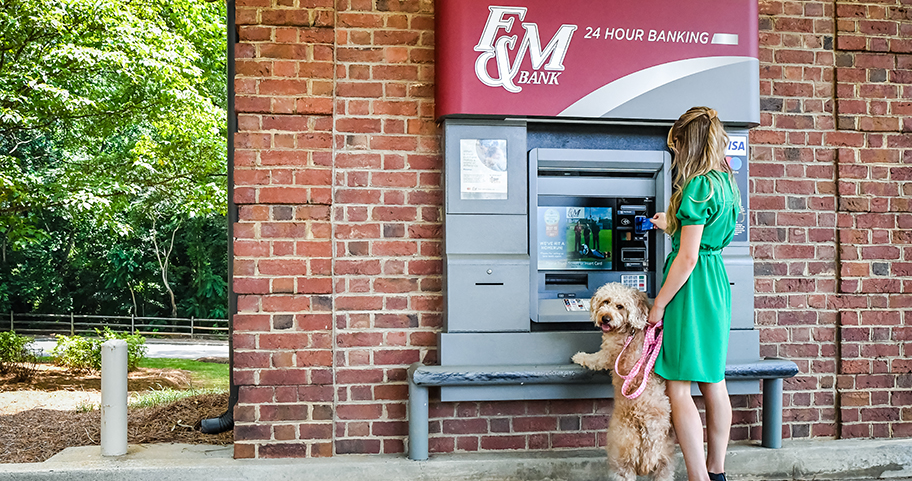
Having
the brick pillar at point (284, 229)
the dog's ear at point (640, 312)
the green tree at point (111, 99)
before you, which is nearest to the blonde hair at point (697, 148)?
the dog's ear at point (640, 312)

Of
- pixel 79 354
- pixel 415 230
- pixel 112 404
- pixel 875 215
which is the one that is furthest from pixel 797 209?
pixel 79 354

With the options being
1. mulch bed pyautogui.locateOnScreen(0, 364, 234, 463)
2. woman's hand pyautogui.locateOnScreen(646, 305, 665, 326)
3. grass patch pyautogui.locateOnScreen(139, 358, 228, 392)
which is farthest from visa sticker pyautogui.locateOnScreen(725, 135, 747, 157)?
grass patch pyautogui.locateOnScreen(139, 358, 228, 392)

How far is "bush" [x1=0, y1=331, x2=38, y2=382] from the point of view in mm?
8188

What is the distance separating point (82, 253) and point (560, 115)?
2341 centimetres

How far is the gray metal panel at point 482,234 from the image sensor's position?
362 centimetres

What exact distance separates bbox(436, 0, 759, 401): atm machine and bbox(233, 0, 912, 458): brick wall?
0.23m

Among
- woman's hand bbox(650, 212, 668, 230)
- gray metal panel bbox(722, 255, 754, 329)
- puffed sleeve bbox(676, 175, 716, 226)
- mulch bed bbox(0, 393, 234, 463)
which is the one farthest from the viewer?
mulch bed bbox(0, 393, 234, 463)

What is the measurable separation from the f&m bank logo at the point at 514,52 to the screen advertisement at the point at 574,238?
27.8 inches

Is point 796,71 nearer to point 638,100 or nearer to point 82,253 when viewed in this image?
point 638,100

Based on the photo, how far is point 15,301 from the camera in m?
23.1

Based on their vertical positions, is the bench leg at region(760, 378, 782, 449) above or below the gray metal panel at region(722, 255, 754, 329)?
below

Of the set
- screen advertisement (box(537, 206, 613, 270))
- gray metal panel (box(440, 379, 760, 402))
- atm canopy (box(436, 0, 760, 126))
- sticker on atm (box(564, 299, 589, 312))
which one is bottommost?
gray metal panel (box(440, 379, 760, 402))

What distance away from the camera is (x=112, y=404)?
144 inches

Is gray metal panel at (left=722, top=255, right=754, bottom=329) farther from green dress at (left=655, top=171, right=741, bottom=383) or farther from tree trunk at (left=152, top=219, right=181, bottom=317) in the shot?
tree trunk at (left=152, top=219, right=181, bottom=317)
